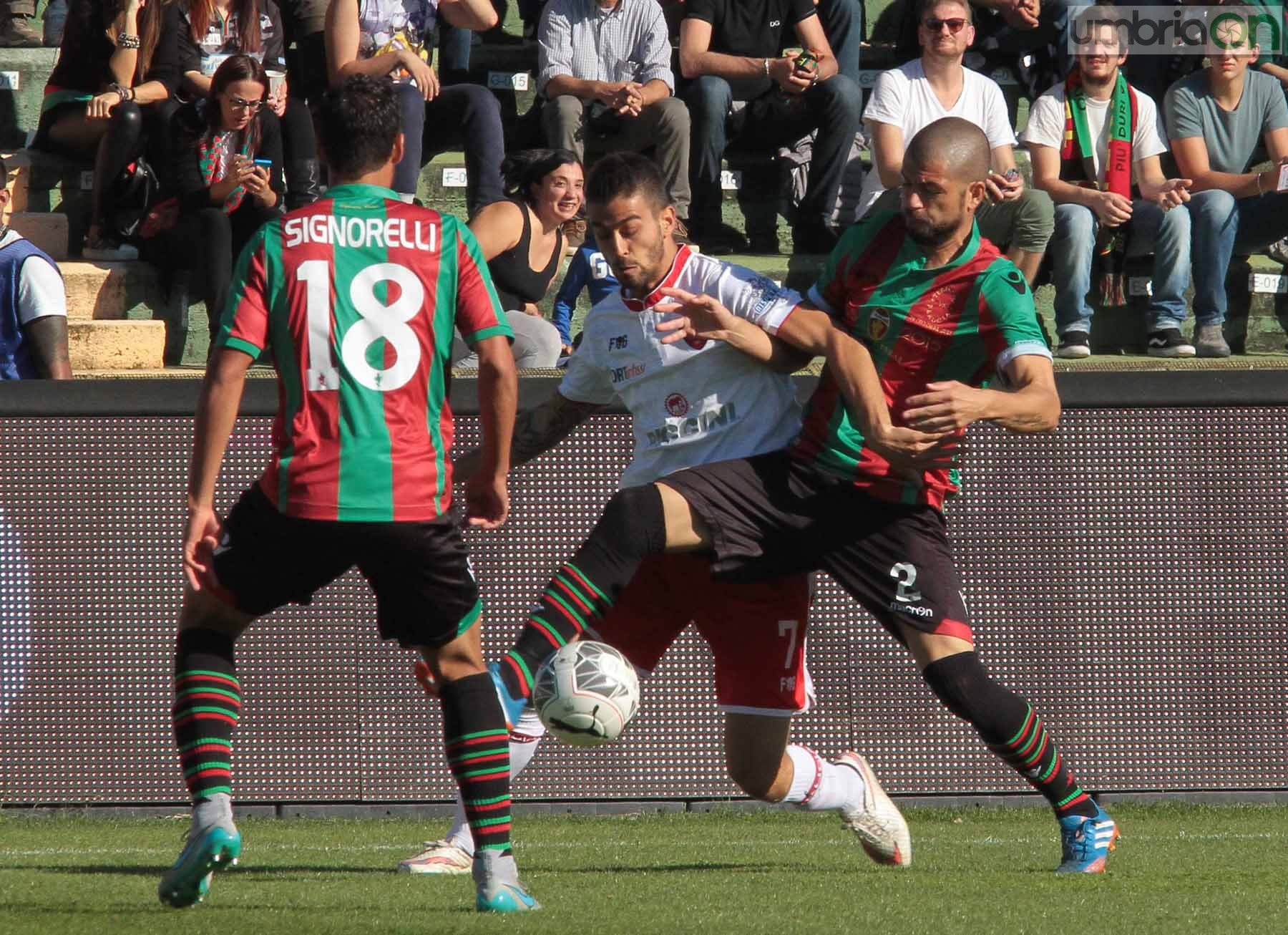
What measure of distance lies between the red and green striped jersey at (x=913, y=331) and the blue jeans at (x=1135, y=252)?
4.16m

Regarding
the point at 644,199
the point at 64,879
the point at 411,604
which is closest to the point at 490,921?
the point at 411,604

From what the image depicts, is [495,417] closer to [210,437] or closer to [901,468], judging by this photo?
[210,437]

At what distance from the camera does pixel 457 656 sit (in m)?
4.31

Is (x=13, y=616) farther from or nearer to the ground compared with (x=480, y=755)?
nearer to the ground

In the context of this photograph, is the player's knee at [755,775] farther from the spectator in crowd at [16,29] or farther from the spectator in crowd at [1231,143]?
the spectator in crowd at [16,29]

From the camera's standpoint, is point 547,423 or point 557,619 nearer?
point 557,619

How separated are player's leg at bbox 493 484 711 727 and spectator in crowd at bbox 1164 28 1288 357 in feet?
18.5

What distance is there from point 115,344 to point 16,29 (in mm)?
3955

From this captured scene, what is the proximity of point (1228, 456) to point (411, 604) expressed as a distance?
3638 millimetres

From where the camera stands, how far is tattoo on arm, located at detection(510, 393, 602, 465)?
5.48 metres

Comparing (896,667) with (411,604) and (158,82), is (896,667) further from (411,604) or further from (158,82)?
(158,82)

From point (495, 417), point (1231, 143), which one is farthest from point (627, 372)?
point (1231, 143)

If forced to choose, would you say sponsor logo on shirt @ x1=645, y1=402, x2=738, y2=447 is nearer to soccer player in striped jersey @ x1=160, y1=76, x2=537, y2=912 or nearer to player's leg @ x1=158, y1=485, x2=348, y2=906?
soccer player in striped jersey @ x1=160, y1=76, x2=537, y2=912

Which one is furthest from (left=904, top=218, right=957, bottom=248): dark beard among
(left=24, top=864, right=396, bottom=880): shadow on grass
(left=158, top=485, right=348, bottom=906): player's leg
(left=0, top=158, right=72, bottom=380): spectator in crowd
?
(left=0, top=158, right=72, bottom=380): spectator in crowd
